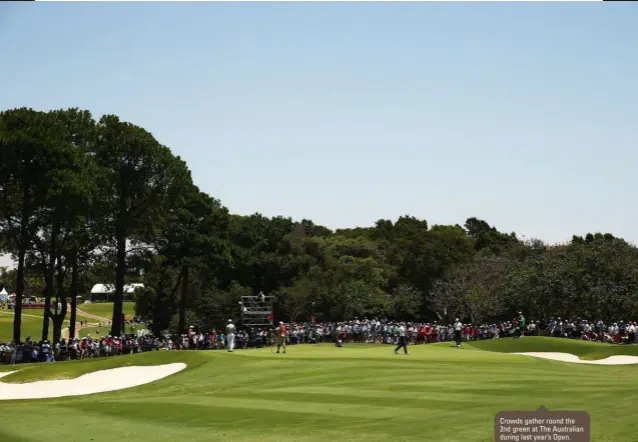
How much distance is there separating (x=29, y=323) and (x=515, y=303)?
250 feet

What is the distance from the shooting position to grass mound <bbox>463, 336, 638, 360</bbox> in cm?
4699

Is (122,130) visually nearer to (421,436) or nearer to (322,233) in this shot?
(421,436)

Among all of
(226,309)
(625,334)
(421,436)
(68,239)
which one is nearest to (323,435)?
(421,436)

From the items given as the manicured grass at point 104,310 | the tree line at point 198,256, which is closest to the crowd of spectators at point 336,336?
the tree line at point 198,256

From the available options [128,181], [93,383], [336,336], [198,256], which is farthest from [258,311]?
[93,383]

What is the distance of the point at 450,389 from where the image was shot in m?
25.2

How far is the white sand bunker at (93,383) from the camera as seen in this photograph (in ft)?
121

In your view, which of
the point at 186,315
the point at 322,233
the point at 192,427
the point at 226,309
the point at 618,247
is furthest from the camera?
the point at 322,233

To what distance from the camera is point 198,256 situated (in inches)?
3386

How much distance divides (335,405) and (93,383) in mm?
19755

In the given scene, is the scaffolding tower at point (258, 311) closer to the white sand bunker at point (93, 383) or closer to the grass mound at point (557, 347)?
the grass mound at point (557, 347)

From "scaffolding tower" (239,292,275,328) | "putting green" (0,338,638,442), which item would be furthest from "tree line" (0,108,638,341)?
"putting green" (0,338,638,442)

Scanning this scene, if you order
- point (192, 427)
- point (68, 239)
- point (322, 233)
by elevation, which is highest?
point (322, 233)

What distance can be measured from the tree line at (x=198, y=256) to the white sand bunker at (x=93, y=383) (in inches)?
877
